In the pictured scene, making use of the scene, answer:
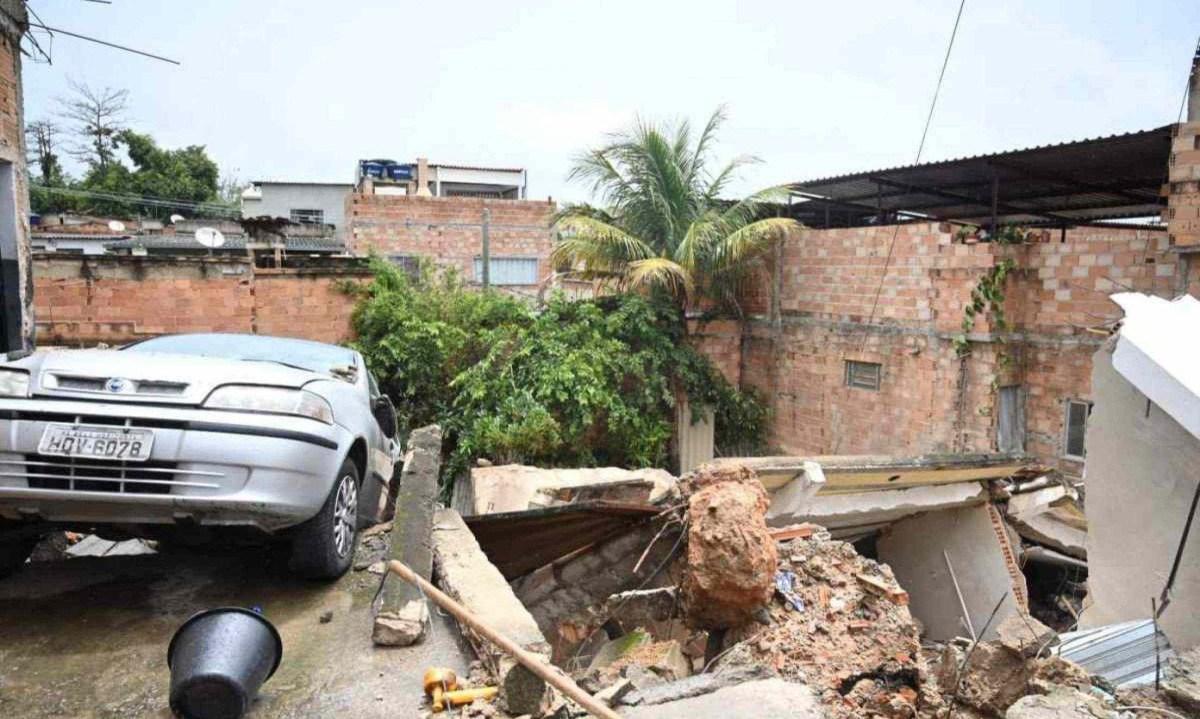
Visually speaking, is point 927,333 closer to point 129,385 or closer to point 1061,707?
point 1061,707

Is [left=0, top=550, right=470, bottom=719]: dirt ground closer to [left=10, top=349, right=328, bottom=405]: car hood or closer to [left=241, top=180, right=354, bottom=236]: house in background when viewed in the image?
[left=10, top=349, right=328, bottom=405]: car hood

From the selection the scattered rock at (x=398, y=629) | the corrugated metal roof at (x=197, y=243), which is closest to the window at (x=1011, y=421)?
the scattered rock at (x=398, y=629)

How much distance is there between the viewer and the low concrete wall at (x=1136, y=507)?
439cm

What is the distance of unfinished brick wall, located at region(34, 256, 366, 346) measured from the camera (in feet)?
34.1

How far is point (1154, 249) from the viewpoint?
26.3 feet

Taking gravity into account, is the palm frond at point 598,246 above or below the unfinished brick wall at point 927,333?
above

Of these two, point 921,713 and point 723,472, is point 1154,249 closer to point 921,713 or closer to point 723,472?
point 723,472

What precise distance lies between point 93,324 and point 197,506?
29.8ft

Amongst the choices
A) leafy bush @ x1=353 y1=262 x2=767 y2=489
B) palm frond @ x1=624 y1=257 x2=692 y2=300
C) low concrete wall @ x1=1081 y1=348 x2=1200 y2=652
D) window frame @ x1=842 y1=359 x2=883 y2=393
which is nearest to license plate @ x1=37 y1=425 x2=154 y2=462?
low concrete wall @ x1=1081 y1=348 x2=1200 y2=652

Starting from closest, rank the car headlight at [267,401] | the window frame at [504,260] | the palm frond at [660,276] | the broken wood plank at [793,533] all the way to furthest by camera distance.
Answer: the car headlight at [267,401] < the broken wood plank at [793,533] < the palm frond at [660,276] < the window frame at [504,260]

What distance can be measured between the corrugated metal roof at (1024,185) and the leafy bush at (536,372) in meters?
3.77

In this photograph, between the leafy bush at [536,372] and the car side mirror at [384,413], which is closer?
the car side mirror at [384,413]

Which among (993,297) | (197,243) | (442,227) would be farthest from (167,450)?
(197,243)

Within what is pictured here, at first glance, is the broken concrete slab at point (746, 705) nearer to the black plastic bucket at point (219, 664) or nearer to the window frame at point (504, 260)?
the black plastic bucket at point (219, 664)
